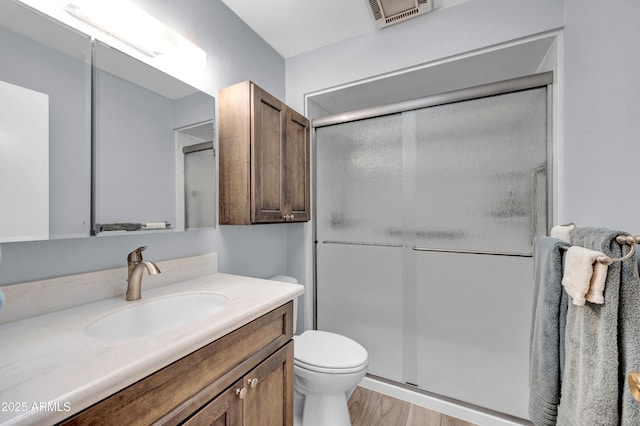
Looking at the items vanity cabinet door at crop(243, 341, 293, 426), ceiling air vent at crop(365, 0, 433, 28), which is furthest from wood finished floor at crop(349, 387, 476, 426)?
ceiling air vent at crop(365, 0, 433, 28)

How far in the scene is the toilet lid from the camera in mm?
1346

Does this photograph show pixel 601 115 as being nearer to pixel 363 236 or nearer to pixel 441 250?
pixel 441 250

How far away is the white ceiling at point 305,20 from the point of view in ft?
5.18

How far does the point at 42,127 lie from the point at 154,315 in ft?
2.49

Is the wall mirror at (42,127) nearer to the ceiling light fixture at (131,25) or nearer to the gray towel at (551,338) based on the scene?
the ceiling light fixture at (131,25)

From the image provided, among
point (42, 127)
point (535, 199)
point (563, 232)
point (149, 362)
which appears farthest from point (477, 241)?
point (42, 127)

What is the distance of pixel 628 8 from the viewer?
2.60 ft

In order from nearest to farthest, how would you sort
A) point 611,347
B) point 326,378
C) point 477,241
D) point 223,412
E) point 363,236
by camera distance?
point 611,347 < point 223,412 < point 326,378 < point 477,241 < point 363,236

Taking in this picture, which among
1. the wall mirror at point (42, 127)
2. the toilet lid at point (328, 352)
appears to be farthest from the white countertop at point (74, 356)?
the toilet lid at point (328, 352)

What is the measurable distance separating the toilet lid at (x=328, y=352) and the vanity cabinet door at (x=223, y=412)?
1.85 feet

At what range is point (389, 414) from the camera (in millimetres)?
1636

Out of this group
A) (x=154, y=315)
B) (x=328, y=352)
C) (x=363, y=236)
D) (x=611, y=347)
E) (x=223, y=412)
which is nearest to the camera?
(x=611, y=347)

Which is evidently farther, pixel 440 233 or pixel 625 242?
pixel 440 233

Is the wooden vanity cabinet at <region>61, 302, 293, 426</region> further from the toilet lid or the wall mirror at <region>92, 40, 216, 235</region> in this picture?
the wall mirror at <region>92, 40, 216, 235</region>
